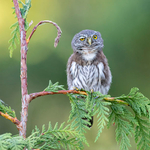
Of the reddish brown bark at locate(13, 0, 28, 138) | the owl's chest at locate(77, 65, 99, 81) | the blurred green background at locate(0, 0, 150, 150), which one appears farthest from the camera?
the blurred green background at locate(0, 0, 150, 150)

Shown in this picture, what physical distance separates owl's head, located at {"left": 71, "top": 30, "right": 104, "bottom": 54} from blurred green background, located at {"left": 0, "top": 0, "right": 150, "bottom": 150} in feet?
8.84

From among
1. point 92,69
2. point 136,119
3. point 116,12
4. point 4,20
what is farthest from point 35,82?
point 136,119

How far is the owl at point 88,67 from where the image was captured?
2.72 meters

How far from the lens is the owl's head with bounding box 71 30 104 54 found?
2869 millimetres

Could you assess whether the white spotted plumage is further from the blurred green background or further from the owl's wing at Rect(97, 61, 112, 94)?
the blurred green background

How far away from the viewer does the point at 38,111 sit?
253 inches

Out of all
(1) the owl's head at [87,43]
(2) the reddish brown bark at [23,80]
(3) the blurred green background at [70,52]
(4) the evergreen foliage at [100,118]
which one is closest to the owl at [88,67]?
(1) the owl's head at [87,43]

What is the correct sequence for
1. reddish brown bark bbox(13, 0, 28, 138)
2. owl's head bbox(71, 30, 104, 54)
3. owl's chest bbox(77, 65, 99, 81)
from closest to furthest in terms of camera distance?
reddish brown bark bbox(13, 0, 28, 138) → owl's chest bbox(77, 65, 99, 81) → owl's head bbox(71, 30, 104, 54)

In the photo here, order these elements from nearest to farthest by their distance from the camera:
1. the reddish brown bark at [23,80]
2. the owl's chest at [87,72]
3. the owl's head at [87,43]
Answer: the reddish brown bark at [23,80] → the owl's chest at [87,72] → the owl's head at [87,43]

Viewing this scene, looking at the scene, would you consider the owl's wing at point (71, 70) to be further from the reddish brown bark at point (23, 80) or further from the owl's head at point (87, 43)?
the reddish brown bark at point (23, 80)

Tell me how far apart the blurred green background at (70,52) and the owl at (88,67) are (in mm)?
2771

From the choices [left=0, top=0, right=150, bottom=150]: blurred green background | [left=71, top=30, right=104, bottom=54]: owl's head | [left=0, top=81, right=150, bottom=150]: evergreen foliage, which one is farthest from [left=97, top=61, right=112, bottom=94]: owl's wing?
[left=0, top=0, right=150, bottom=150]: blurred green background

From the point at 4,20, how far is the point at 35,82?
1626 mm

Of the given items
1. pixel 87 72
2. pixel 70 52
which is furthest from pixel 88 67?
pixel 70 52
